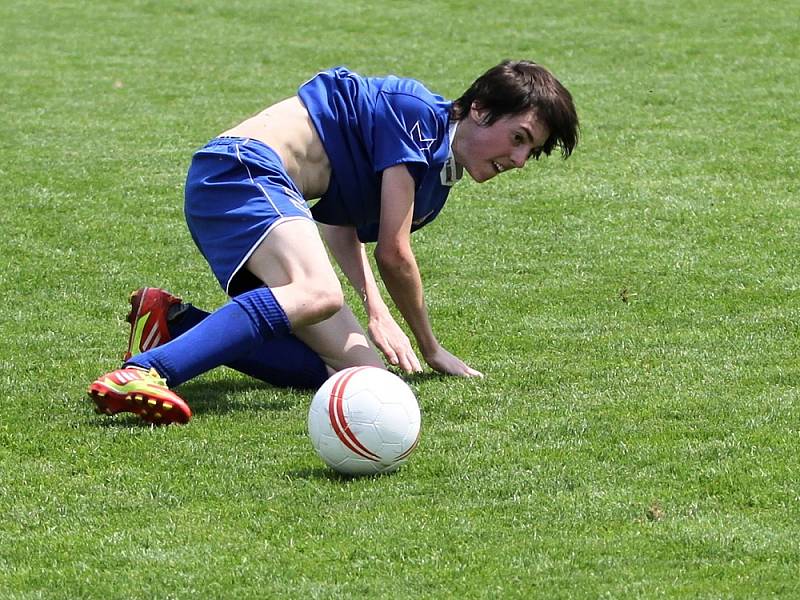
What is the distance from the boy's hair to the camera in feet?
17.6

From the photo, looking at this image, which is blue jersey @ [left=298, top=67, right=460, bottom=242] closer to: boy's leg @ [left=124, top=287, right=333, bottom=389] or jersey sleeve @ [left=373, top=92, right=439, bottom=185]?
jersey sleeve @ [left=373, top=92, right=439, bottom=185]

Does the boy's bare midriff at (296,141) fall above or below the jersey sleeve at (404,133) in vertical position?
below

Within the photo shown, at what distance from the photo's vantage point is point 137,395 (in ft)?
16.3

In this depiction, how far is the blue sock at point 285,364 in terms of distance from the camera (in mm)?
5641

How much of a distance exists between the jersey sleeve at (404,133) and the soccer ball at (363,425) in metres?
1.05

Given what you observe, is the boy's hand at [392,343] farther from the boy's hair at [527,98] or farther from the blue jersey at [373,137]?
the boy's hair at [527,98]

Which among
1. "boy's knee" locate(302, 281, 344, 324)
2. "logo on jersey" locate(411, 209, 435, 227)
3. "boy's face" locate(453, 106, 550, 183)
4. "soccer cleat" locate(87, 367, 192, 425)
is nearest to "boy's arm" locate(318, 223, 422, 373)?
"logo on jersey" locate(411, 209, 435, 227)

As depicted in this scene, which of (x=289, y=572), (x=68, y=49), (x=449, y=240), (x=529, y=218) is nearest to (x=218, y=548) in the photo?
(x=289, y=572)

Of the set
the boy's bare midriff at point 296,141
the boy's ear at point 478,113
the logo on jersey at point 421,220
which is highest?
the boy's ear at point 478,113

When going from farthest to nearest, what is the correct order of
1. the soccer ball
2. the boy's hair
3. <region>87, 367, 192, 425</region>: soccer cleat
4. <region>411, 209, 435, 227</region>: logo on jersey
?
<region>411, 209, 435, 227</region>: logo on jersey
the boy's hair
<region>87, 367, 192, 425</region>: soccer cleat
the soccer ball

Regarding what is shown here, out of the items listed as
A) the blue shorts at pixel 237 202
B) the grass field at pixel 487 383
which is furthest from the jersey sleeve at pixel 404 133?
the grass field at pixel 487 383

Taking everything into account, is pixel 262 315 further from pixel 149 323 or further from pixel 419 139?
pixel 419 139

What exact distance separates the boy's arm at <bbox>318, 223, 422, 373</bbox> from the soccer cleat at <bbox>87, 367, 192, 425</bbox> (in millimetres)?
935

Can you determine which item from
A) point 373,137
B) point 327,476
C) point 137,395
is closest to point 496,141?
point 373,137
